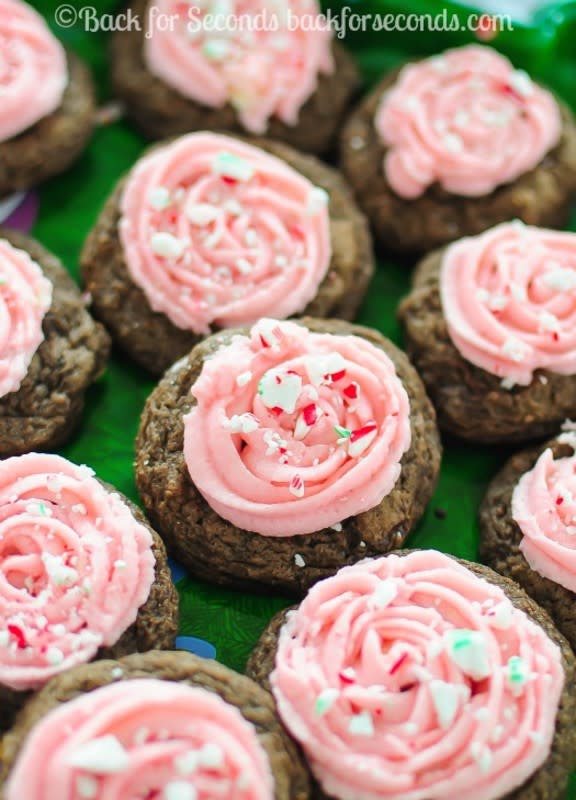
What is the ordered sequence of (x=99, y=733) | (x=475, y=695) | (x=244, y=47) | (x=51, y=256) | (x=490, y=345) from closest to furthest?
(x=99, y=733) < (x=475, y=695) < (x=490, y=345) < (x=51, y=256) < (x=244, y=47)

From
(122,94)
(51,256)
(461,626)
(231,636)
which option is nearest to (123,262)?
(51,256)

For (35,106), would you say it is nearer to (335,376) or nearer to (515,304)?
(335,376)

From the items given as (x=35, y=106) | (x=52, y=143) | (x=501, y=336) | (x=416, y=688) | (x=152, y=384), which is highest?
(x=35, y=106)

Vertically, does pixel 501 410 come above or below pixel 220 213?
below

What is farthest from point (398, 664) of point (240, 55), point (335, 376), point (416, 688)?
point (240, 55)

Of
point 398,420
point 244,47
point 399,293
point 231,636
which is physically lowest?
point 231,636

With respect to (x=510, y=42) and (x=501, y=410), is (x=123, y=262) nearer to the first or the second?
(x=501, y=410)
